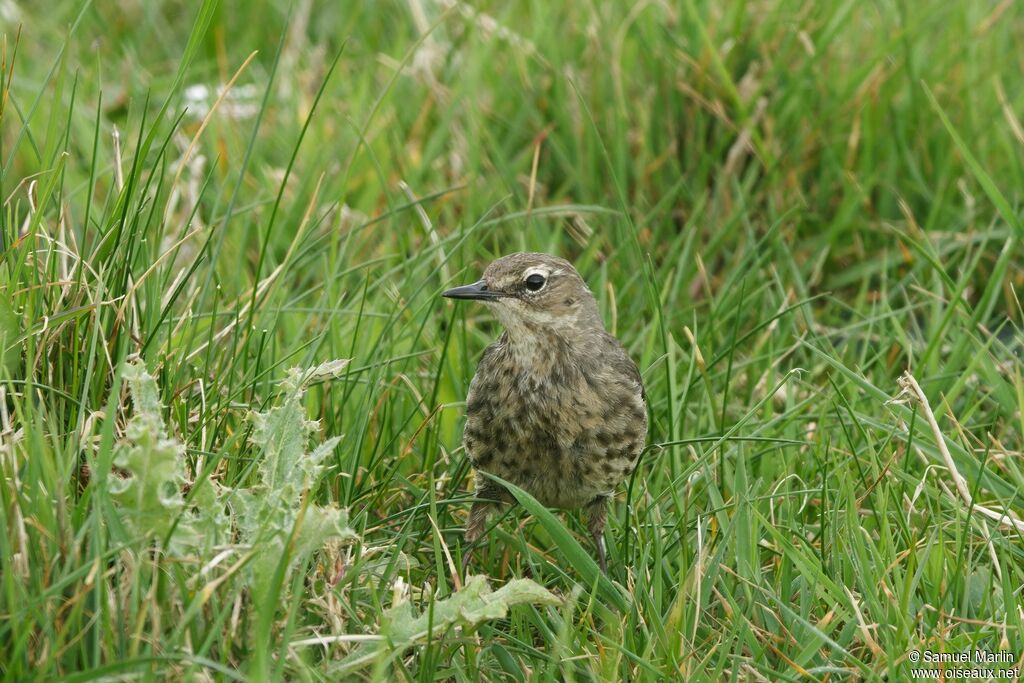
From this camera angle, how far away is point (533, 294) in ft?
14.8

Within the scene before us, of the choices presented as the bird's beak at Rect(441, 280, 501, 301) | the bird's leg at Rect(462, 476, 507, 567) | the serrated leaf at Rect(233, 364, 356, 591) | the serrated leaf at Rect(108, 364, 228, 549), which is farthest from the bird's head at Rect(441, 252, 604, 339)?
the serrated leaf at Rect(108, 364, 228, 549)

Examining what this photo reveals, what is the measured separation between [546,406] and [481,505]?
357 mm

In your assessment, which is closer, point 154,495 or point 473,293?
point 154,495

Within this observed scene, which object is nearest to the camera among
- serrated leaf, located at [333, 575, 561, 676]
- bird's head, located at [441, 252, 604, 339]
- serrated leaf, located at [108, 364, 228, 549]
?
serrated leaf, located at [108, 364, 228, 549]

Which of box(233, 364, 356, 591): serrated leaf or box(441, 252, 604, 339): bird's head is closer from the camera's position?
box(233, 364, 356, 591): serrated leaf

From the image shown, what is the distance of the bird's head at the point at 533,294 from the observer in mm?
4445

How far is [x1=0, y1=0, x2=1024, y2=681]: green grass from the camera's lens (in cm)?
329

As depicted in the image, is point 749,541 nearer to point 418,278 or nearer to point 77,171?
point 418,278

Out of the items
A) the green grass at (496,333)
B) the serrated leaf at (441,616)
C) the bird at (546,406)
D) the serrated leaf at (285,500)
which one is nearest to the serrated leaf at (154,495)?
the green grass at (496,333)

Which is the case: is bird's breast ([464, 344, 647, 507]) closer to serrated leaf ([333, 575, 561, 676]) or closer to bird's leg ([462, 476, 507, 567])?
bird's leg ([462, 476, 507, 567])

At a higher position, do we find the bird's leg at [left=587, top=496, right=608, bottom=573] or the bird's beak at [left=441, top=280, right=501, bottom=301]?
the bird's beak at [left=441, top=280, right=501, bottom=301]

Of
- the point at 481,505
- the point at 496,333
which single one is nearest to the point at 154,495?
the point at 481,505

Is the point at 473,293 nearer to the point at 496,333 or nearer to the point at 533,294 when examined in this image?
the point at 533,294

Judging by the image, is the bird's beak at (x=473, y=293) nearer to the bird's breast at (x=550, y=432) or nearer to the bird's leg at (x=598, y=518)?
the bird's breast at (x=550, y=432)
